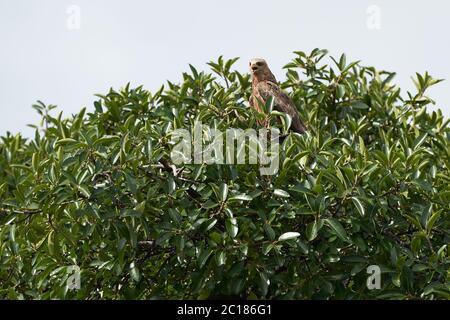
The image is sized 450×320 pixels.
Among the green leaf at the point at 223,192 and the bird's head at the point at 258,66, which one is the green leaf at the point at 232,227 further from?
the bird's head at the point at 258,66

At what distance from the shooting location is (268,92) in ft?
22.3

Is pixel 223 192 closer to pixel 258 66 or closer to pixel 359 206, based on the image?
pixel 359 206

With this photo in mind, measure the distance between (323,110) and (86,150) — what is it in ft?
8.22

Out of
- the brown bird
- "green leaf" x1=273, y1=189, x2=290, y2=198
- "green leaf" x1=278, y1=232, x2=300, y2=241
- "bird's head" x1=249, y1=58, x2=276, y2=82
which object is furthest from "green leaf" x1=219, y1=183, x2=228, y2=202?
"bird's head" x1=249, y1=58, x2=276, y2=82

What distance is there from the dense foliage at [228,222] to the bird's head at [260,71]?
1.45 metres

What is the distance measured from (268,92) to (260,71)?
0.48 meters

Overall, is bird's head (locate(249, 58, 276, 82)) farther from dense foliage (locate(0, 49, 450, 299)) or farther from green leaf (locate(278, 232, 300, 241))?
green leaf (locate(278, 232, 300, 241))

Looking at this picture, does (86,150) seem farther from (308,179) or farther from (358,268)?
(358,268)

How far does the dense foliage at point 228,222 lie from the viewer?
5.24 meters

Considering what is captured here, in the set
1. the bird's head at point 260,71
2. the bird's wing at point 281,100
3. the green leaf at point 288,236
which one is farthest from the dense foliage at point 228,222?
the bird's head at point 260,71

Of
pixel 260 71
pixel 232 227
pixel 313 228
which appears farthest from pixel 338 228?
pixel 260 71

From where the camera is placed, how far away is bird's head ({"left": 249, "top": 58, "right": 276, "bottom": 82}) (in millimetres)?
7191

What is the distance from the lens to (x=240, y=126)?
19.9 ft

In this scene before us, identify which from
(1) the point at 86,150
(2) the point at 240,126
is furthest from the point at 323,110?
(1) the point at 86,150
